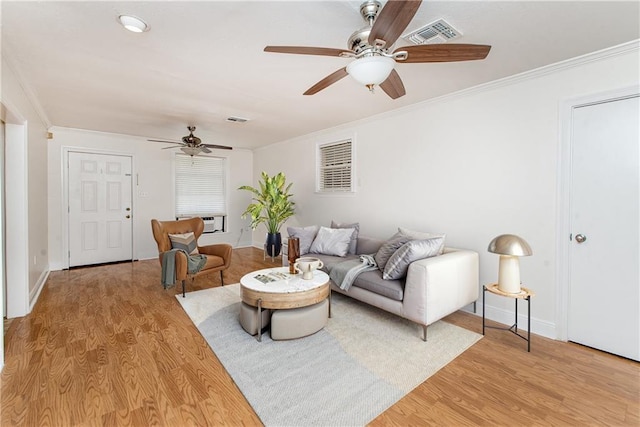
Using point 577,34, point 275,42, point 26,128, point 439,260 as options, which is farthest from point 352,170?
point 26,128

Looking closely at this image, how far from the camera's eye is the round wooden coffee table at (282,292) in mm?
2588

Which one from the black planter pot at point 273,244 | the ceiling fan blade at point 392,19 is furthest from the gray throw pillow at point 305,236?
the ceiling fan blade at point 392,19

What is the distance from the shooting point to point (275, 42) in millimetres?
2264

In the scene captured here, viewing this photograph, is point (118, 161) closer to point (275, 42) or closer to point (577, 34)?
point (275, 42)

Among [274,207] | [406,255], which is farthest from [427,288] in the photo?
[274,207]

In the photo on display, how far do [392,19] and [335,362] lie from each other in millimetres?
2257

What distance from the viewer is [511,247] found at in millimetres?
2418

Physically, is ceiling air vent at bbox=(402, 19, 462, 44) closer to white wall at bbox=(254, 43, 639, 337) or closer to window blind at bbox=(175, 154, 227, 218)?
white wall at bbox=(254, 43, 639, 337)

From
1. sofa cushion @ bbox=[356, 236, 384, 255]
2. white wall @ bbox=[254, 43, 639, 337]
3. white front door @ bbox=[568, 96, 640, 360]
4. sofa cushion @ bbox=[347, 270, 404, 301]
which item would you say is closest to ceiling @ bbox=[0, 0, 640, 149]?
white wall @ bbox=[254, 43, 639, 337]

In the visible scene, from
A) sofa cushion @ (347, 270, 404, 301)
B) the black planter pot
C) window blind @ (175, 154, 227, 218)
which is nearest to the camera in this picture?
sofa cushion @ (347, 270, 404, 301)

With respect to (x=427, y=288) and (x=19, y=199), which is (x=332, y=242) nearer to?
(x=427, y=288)

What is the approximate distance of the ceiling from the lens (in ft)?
6.15

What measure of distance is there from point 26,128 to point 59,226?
2565 mm

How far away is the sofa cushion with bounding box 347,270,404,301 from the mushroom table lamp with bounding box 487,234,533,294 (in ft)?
2.78
